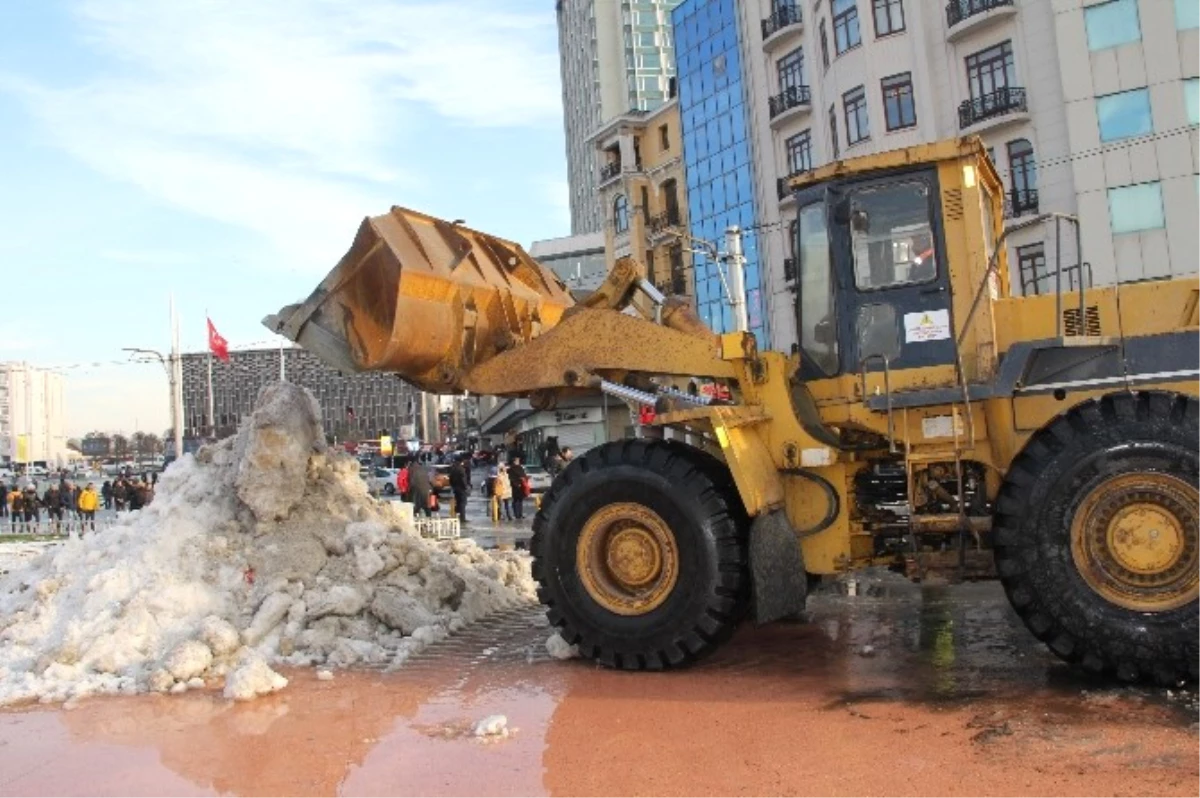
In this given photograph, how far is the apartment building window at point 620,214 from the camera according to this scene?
50.7m

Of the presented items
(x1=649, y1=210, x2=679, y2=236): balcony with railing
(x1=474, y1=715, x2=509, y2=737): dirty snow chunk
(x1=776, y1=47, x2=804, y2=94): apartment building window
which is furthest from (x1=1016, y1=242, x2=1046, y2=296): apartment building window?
(x1=474, y1=715, x2=509, y2=737): dirty snow chunk

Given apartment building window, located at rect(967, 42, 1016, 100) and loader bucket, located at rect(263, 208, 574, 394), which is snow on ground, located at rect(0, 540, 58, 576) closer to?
loader bucket, located at rect(263, 208, 574, 394)

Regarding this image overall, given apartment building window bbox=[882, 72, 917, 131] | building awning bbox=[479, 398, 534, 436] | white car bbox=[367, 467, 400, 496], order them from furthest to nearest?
building awning bbox=[479, 398, 534, 436]
white car bbox=[367, 467, 400, 496]
apartment building window bbox=[882, 72, 917, 131]

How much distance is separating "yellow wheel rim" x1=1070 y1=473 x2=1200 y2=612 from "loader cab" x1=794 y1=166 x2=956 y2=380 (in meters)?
1.28

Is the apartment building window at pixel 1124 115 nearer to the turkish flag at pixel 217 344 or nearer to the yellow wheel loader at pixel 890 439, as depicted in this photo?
the yellow wheel loader at pixel 890 439

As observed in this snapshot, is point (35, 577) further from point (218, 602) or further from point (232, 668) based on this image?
point (232, 668)

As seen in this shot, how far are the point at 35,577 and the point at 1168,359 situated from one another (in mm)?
8821

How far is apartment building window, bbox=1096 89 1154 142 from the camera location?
1000 inches

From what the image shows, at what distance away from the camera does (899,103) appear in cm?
3036

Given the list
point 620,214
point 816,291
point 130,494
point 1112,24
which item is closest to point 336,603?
point 816,291

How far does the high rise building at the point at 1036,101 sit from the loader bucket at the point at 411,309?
48.7ft

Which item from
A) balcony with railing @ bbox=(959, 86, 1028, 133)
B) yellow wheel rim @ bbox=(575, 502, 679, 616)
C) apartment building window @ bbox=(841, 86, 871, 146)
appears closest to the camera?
yellow wheel rim @ bbox=(575, 502, 679, 616)

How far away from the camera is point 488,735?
555 cm

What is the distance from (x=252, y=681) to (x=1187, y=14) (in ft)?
86.2
